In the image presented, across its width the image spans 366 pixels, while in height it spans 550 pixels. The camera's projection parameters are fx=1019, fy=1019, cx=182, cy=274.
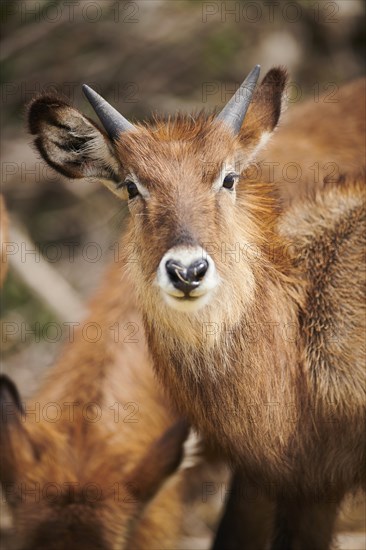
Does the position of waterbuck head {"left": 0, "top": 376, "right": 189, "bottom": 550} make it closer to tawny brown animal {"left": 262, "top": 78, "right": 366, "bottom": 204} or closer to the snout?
the snout

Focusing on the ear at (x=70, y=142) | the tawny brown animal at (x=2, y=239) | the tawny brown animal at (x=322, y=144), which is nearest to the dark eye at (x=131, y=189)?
the ear at (x=70, y=142)

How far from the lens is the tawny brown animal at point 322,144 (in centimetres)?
836

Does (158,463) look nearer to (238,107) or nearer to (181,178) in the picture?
(181,178)

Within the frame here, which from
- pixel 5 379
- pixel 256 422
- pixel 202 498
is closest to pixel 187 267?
pixel 256 422

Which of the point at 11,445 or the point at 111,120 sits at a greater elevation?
the point at 111,120

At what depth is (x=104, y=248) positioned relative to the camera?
38.5ft

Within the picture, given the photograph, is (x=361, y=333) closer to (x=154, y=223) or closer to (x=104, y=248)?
(x=154, y=223)

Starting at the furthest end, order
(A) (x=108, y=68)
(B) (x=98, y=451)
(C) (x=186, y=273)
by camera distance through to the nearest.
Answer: (A) (x=108, y=68), (B) (x=98, y=451), (C) (x=186, y=273)

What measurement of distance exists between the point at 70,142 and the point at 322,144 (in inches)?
131

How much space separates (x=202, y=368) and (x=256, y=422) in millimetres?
462

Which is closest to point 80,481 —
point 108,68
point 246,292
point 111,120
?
point 246,292

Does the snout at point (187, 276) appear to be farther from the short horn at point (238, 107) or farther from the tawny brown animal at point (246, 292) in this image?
the short horn at point (238, 107)

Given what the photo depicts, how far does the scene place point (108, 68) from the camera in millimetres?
12211

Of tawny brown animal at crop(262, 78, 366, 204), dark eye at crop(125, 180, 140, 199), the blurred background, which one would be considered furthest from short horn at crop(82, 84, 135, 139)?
the blurred background
